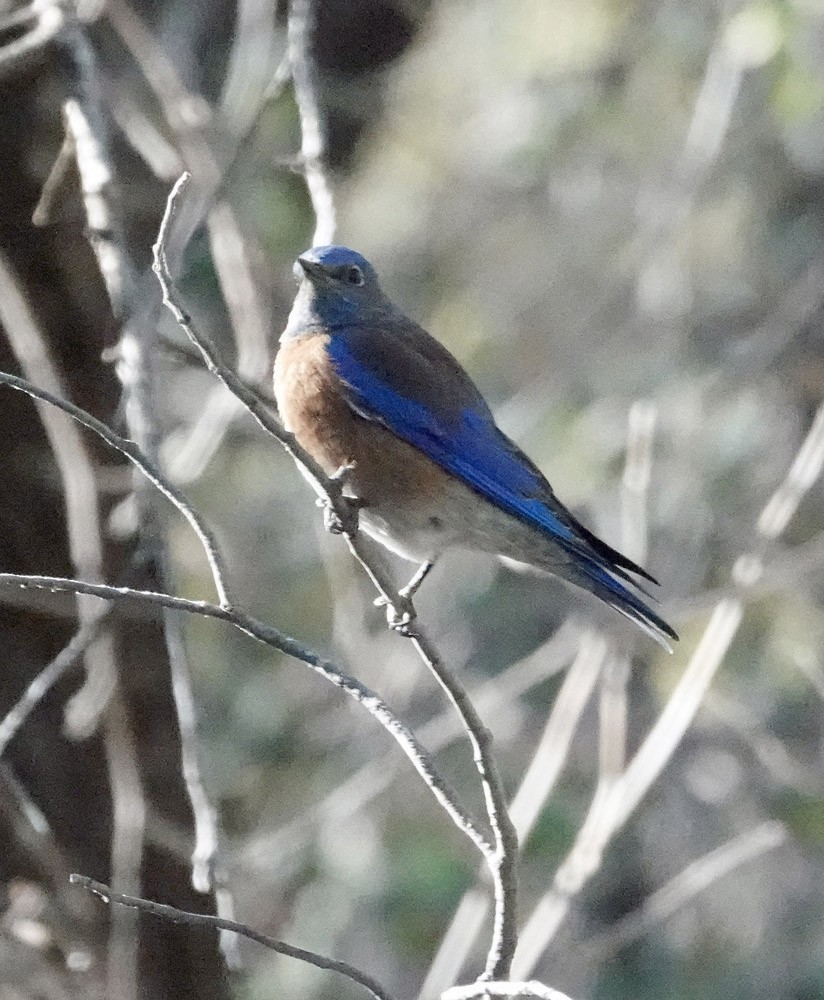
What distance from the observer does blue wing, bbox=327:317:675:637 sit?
398 cm

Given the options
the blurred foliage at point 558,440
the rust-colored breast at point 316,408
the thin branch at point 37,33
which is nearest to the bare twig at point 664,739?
the rust-colored breast at point 316,408

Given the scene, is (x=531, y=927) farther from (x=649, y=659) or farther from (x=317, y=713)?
(x=317, y=713)

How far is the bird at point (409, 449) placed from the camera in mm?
4031

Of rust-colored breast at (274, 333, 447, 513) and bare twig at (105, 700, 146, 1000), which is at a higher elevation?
rust-colored breast at (274, 333, 447, 513)

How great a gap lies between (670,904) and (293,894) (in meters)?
3.46

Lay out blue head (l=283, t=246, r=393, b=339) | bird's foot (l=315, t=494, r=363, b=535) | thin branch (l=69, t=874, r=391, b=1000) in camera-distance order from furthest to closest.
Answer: blue head (l=283, t=246, r=393, b=339), bird's foot (l=315, t=494, r=363, b=535), thin branch (l=69, t=874, r=391, b=1000)

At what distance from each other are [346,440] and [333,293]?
0.56 metres

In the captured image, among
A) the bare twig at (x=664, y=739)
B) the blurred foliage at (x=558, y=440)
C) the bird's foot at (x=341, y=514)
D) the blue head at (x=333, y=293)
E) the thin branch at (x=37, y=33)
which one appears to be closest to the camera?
the bird's foot at (x=341, y=514)

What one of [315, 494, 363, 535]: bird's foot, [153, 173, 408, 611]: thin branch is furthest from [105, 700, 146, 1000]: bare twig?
[153, 173, 408, 611]: thin branch

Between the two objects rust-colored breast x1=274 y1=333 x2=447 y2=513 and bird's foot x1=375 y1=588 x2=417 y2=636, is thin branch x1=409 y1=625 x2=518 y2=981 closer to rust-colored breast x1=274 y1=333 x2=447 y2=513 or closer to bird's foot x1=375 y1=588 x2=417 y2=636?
bird's foot x1=375 y1=588 x2=417 y2=636

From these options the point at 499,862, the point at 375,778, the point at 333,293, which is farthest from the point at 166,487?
the point at 375,778

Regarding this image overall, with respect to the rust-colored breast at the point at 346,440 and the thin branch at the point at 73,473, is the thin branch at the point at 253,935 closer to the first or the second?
the thin branch at the point at 73,473

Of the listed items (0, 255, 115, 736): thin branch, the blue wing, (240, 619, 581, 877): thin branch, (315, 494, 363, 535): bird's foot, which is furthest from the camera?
(240, 619, 581, 877): thin branch

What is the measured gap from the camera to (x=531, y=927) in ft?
13.5
